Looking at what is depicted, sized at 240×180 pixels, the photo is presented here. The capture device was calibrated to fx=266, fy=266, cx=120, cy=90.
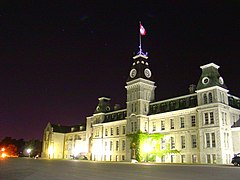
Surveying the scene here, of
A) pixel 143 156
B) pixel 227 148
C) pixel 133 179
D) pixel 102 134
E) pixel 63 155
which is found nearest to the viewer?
pixel 133 179

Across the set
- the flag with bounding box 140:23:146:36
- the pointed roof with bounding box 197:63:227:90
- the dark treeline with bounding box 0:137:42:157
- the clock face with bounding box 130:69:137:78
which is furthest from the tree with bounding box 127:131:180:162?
the dark treeline with bounding box 0:137:42:157

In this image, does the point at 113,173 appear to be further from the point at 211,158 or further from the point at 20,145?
the point at 20,145

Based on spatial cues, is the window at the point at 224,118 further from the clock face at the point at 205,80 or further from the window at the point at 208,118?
the clock face at the point at 205,80

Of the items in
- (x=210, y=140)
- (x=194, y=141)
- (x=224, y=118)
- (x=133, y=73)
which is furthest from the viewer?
(x=133, y=73)

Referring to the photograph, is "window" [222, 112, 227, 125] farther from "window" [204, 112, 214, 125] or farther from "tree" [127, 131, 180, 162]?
"tree" [127, 131, 180, 162]

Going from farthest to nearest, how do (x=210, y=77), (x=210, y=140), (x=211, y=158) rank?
(x=210, y=77) → (x=210, y=140) → (x=211, y=158)

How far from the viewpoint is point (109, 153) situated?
70375 millimetres

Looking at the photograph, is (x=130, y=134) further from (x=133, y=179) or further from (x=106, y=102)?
(x=133, y=179)

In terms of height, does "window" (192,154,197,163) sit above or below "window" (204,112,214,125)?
below

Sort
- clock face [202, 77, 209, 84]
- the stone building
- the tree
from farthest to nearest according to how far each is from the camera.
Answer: the tree < clock face [202, 77, 209, 84] < the stone building

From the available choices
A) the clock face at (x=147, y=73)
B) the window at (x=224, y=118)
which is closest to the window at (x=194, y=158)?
the window at (x=224, y=118)

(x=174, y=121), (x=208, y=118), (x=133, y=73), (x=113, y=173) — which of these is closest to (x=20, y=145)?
(x=133, y=73)

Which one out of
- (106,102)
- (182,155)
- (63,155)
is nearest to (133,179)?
(182,155)

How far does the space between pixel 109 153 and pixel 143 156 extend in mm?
15729
